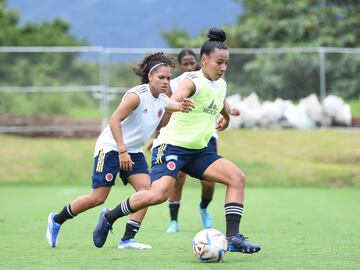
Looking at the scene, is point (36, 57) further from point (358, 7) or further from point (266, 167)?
point (358, 7)

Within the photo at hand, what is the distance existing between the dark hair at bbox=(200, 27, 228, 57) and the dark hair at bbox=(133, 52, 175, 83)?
59 centimetres

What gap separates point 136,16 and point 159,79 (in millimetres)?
52024

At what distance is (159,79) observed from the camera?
370 inches

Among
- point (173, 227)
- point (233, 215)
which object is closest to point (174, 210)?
point (173, 227)

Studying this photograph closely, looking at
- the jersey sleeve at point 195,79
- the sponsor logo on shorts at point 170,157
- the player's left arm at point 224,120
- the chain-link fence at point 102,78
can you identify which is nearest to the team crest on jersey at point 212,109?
the jersey sleeve at point 195,79

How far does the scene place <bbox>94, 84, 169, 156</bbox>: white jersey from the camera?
9391 millimetres

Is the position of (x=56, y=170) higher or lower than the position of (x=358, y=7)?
lower

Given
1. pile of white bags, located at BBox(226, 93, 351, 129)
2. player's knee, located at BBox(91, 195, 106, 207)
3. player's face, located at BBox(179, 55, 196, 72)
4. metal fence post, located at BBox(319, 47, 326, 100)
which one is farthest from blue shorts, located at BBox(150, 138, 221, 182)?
metal fence post, located at BBox(319, 47, 326, 100)

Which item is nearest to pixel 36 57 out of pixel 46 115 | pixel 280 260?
pixel 46 115

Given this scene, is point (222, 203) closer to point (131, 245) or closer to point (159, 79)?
point (131, 245)

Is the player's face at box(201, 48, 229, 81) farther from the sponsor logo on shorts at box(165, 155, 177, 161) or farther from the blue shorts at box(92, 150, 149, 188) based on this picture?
the blue shorts at box(92, 150, 149, 188)

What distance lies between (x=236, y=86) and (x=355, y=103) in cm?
287

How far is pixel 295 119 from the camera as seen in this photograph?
2291cm

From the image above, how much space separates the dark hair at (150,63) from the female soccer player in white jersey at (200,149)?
0.61 metres
